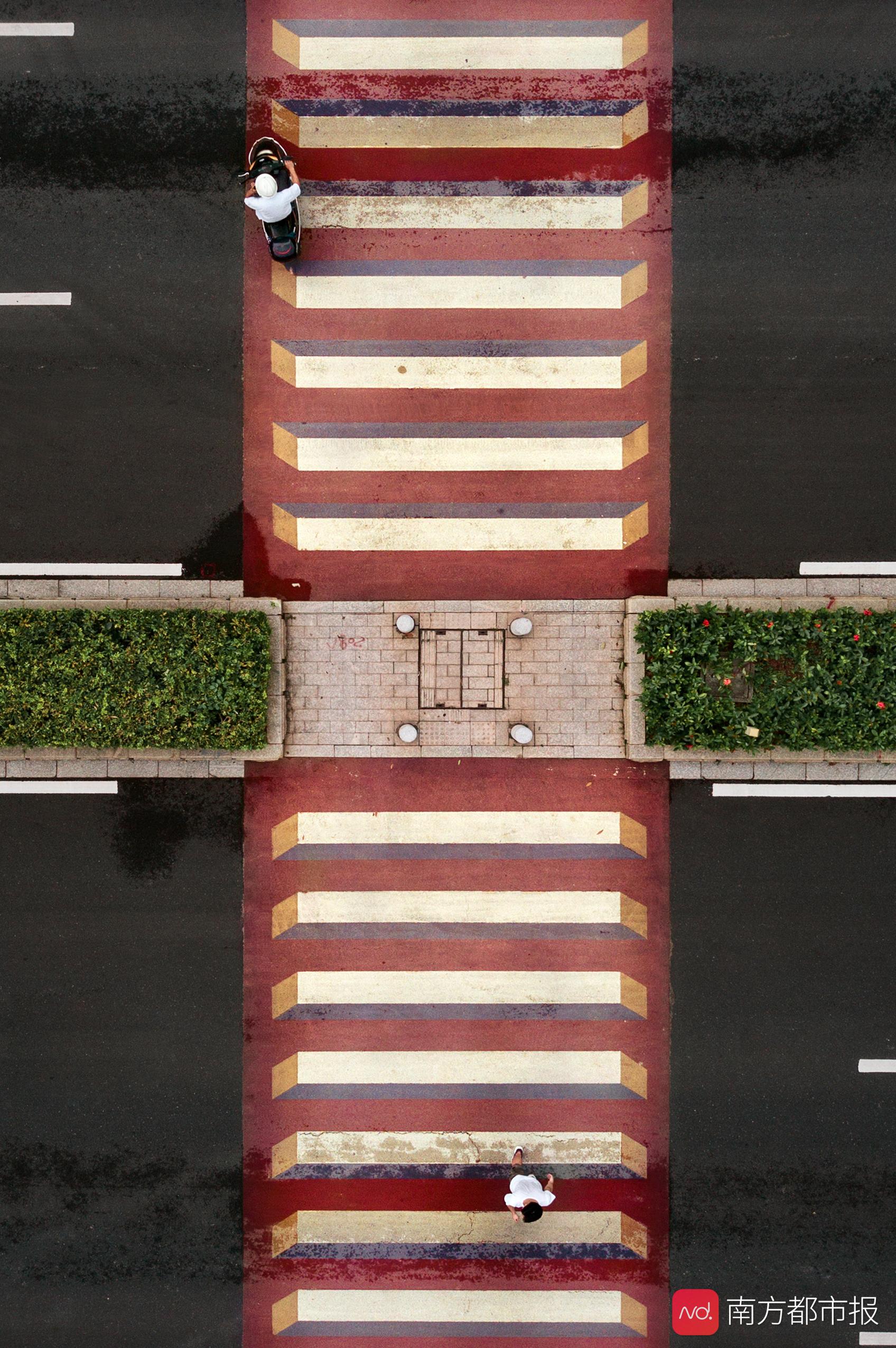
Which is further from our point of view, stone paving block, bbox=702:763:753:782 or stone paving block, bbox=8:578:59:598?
stone paving block, bbox=8:578:59:598

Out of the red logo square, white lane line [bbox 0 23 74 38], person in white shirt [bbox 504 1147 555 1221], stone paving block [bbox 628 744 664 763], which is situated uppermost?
white lane line [bbox 0 23 74 38]

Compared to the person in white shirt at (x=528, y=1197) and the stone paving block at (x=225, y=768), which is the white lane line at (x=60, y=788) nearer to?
the stone paving block at (x=225, y=768)

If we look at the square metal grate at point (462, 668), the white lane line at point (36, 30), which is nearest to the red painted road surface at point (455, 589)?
the square metal grate at point (462, 668)

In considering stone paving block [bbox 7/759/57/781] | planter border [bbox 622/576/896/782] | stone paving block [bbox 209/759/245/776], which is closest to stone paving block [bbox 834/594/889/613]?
planter border [bbox 622/576/896/782]

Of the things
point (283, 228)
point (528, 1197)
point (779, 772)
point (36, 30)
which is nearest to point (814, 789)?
point (779, 772)

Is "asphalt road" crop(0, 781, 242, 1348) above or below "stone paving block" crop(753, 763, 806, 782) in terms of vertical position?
below

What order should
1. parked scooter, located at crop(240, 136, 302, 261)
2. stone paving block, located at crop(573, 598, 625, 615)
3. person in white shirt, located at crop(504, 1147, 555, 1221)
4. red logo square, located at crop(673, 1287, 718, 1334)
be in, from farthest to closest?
1. stone paving block, located at crop(573, 598, 625, 615)
2. red logo square, located at crop(673, 1287, 718, 1334)
3. parked scooter, located at crop(240, 136, 302, 261)
4. person in white shirt, located at crop(504, 1147, 555, 1221)

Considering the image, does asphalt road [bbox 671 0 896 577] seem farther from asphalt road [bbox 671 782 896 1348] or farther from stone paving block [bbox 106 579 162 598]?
stone paving block [bbox 106 579 162 598]

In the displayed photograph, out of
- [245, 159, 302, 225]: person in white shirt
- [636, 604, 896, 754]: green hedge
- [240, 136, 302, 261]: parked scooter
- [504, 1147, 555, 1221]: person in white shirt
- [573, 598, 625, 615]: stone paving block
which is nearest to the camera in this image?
[245, 159, 302, 225]: person in white shirt
